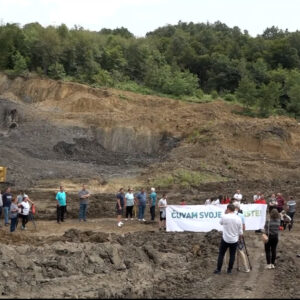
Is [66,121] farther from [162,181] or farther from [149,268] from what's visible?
[149,268]

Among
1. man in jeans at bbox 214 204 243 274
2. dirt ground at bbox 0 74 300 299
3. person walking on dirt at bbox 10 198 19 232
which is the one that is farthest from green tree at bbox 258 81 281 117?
man in jeans at bbox 214 204 243 274

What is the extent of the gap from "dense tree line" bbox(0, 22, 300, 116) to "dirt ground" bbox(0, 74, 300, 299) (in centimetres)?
356

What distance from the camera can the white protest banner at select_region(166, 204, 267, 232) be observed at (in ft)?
61.3

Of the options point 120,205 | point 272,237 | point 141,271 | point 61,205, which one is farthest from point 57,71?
point 272,237

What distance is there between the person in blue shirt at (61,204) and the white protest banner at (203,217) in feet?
15.1

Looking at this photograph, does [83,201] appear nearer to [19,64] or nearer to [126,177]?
[126,177]

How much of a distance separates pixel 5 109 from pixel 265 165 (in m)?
21.2

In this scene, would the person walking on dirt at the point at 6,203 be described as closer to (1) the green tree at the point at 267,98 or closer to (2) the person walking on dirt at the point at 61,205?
(2) the person walking on dirt at the point at 61,205

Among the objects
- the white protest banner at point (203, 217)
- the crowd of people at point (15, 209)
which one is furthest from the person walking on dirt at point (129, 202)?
the crowd of people at point (15, 209)

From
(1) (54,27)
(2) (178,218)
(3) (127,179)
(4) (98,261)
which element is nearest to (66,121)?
(3) (127,179)

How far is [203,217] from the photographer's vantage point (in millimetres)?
18797

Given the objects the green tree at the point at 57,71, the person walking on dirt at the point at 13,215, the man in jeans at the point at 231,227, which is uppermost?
the green tree at the point at 57,71

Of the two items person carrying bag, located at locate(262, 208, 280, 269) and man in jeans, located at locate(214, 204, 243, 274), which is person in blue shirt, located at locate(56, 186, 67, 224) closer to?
person carrying bag, located at locate(262, 208, 280, 269)

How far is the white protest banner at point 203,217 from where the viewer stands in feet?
61.3
